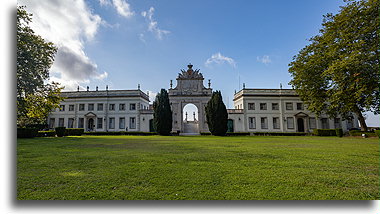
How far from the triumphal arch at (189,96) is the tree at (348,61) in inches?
516

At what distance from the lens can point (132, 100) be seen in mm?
32281

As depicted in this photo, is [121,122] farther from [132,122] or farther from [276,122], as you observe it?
[276,122]

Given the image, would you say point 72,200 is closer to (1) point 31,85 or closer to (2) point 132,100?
(1) point 31,85

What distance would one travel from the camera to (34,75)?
1339cm

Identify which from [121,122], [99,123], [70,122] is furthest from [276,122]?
[70,122]

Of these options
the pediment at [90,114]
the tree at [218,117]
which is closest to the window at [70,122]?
the pediment at [90,114]

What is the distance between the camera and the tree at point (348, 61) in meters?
12.7

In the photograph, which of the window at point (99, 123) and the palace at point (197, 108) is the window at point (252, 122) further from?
the window at point (99, 123)

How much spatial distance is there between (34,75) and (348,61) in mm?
21455

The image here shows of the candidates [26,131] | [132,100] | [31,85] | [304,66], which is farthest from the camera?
[132,100]

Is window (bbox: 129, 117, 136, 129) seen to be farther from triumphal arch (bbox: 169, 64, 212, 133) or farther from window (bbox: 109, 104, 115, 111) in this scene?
triumphal arch (bbox: 169, 64, 212, 133)

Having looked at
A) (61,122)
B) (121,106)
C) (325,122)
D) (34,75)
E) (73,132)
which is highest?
(34,75)

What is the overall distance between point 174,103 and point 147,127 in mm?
5917
